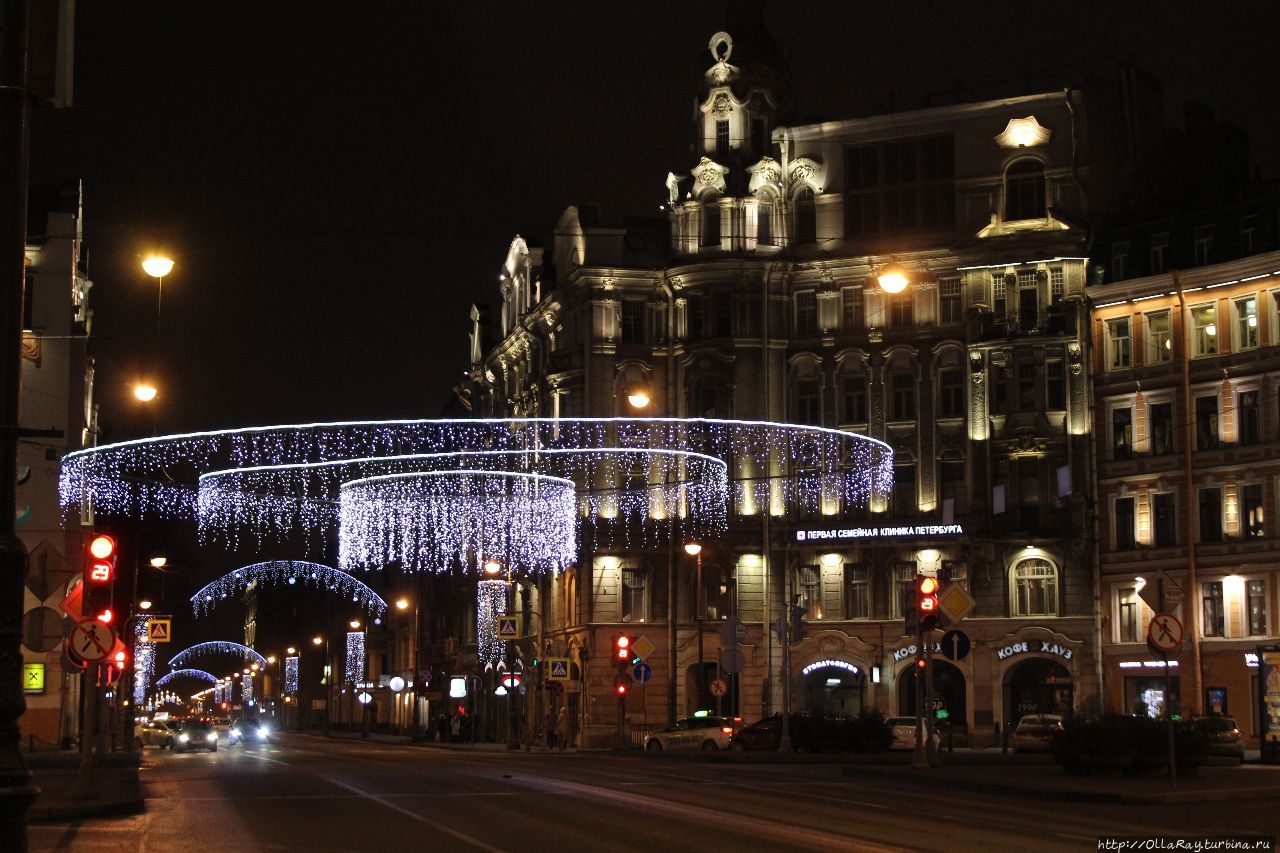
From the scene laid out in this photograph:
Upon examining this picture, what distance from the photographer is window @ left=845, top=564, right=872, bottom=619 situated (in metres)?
71.8

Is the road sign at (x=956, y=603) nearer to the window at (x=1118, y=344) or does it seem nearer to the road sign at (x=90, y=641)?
the road sign at (x=90, y=641)

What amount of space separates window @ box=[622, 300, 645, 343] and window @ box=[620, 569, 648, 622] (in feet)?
33.2

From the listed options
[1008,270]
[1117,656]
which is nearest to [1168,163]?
[1008,270]

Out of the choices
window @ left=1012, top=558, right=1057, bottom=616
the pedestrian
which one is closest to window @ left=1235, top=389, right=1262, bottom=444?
window @ left=1012, top=558, right=1057, bottom=616

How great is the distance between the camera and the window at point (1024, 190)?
70.1m

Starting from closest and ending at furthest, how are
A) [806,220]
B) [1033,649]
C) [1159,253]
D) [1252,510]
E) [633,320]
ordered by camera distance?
[1252,510] < [1159,253] < [1033,649] < [806,220] < [633,320]

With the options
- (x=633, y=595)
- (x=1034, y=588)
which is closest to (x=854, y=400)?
(x=1034, y=588)

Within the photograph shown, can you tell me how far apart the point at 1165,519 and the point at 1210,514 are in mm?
2143

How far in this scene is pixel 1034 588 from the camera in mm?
68688

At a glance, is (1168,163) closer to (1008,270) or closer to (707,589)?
(1008,270)

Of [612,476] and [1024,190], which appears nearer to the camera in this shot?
[1024,190]

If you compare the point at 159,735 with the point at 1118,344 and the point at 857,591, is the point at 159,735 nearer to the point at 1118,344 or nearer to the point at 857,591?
the point at 857,591

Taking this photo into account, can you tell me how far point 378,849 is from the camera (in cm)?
1931

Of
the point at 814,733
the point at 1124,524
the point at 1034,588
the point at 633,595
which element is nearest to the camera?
the point at 814,733
